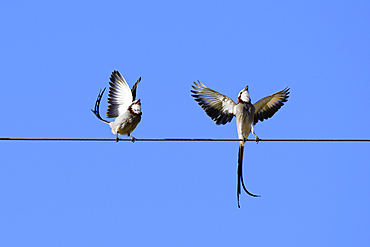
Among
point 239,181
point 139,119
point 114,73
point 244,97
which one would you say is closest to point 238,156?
point 239,181

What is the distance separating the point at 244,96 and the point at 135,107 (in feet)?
6.65

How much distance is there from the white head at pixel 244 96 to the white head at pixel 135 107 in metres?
1.88

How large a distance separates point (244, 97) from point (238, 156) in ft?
3.50

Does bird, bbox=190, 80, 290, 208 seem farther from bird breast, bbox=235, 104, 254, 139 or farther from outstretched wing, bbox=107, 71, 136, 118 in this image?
outstretched wing, bbox=107, 71, 136, 118

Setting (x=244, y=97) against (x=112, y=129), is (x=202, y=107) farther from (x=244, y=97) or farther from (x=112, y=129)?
(x=112, y=129)

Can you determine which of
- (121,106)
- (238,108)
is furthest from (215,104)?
(121,106)

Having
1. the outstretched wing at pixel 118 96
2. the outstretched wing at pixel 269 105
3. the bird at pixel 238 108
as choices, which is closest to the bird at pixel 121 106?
the outstretched wing at pixel 118 96

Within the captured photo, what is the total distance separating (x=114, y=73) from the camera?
405 inches

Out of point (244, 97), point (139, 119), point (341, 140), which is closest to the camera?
point (341, 140)

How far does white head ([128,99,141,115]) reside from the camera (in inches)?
374

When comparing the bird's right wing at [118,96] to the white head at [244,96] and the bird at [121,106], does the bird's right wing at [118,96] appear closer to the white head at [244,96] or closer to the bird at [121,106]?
the bird at [121,106]

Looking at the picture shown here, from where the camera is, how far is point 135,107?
9.55 meters

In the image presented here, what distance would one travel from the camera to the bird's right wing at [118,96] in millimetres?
9977

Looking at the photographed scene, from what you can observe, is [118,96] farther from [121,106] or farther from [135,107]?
[135,107]
